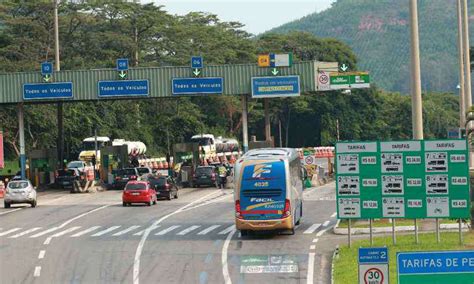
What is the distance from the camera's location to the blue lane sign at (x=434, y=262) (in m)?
14.7

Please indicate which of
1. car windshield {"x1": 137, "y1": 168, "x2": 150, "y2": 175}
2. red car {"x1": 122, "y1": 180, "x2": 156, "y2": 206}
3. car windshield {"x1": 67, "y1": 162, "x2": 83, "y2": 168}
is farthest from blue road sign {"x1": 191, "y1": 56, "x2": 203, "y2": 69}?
car windshield {"x1": 67, "y1": 162, "x2": 83, "y2": 168}

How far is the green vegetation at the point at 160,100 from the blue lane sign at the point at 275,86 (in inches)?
1206

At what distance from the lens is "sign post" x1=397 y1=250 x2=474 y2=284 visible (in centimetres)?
1474

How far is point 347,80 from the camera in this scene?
6656 cm

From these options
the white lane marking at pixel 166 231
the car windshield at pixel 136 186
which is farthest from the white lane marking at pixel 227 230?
the car windshield at pixel 136 186

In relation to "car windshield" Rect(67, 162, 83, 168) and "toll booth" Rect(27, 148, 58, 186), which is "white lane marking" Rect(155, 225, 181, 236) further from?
"car windshield" Rect(67, 162, 83, 168)

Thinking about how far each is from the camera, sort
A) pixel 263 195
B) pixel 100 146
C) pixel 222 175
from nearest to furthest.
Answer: pixel 263 195, pixel 222 175, pixel 100 146

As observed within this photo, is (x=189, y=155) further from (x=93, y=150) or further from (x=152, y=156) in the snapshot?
(x=152, y=156)

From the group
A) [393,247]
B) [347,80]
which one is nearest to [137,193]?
[347,80]

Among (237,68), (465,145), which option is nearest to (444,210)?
(465,145)

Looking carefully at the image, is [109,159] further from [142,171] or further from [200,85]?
[200,85]

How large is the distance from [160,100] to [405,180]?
83.2m

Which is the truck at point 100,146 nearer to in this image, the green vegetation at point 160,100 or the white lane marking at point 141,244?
the green vegetation at point 160,100

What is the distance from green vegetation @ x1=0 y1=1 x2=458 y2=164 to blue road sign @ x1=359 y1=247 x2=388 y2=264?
253 feet
